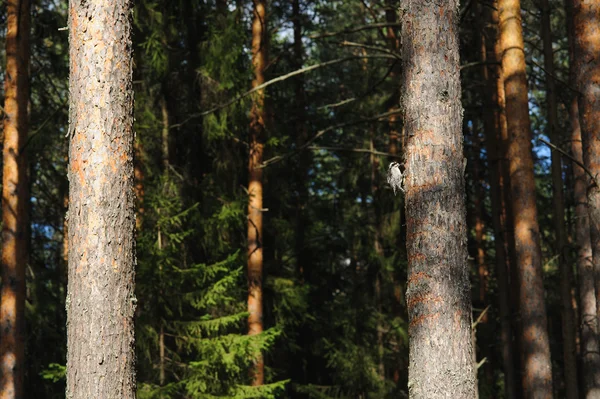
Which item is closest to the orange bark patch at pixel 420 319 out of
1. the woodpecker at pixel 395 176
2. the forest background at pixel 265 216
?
the woodpecker at pixel 395 176

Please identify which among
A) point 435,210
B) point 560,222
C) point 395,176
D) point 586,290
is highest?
point 560,222

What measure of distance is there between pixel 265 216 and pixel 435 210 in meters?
11.3

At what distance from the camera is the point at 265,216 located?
1664 cm

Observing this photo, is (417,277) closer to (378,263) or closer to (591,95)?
(591,95)

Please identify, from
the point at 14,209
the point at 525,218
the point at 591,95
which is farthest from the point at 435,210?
the point at 14,209

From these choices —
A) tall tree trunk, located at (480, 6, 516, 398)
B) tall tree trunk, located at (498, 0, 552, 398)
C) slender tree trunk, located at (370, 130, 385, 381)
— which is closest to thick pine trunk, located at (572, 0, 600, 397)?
tall tree trunk, located at (498, 0, 552, 398)

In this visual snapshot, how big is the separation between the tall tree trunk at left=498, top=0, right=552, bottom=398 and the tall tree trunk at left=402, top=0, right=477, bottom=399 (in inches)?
212

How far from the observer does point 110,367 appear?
5238 mm

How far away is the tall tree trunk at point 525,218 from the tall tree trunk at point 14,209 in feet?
24.3

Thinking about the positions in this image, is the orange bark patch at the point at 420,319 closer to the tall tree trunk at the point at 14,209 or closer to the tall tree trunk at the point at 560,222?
the tall tree trunk at the point at 560,222

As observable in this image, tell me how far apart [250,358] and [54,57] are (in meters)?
7.82

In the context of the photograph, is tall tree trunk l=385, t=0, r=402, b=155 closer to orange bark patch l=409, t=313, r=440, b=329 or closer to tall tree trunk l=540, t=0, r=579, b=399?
tall tree trunk l=540, t=0, r=579, b=399

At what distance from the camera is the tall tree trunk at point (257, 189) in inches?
536

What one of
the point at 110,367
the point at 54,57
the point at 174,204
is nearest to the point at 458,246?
the point at 110,367
